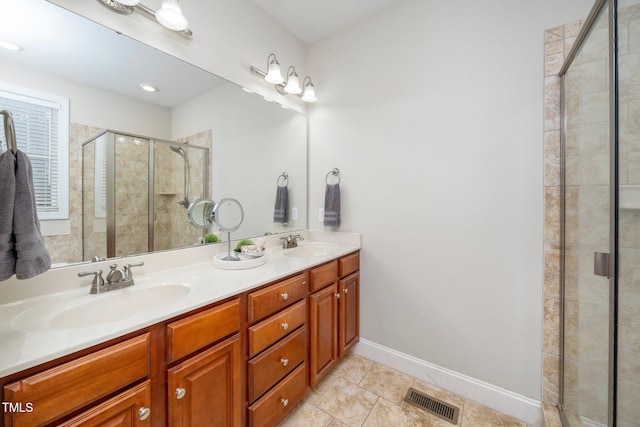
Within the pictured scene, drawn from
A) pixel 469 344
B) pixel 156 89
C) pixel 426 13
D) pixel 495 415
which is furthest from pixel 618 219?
pixel 156 89

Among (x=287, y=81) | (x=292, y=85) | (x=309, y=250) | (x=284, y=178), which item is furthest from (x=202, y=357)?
(x=287, y=81)

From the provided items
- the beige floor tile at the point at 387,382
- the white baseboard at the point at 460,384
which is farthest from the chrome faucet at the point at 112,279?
the white baseboard at the point at 460,384

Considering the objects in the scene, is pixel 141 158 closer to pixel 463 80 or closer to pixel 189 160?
pixel 189 160

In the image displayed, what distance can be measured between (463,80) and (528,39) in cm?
34

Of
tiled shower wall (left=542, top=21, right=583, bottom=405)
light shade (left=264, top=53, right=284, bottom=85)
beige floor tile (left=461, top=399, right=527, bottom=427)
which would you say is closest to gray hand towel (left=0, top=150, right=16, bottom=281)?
light shade (left=264, top=53, right=284, bottom=85)

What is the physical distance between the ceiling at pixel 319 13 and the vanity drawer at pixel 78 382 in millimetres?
2237

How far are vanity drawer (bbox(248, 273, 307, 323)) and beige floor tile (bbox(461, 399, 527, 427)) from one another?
1189 millimetres

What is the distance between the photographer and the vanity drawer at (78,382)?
2.01 ft

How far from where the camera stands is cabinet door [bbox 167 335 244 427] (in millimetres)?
894

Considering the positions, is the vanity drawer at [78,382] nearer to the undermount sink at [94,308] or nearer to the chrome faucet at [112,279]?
the undermount sink at [94,308]

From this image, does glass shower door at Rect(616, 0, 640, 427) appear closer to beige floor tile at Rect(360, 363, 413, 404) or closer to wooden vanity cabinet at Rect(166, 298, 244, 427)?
beige floor tile at Rect(360, 363, 413, 404)

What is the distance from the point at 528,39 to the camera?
140cm

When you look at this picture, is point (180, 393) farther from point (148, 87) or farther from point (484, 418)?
point (484, 418)

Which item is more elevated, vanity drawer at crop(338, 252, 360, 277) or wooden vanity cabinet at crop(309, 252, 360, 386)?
vanity drawer at crop(338, 252, 360, 277)
